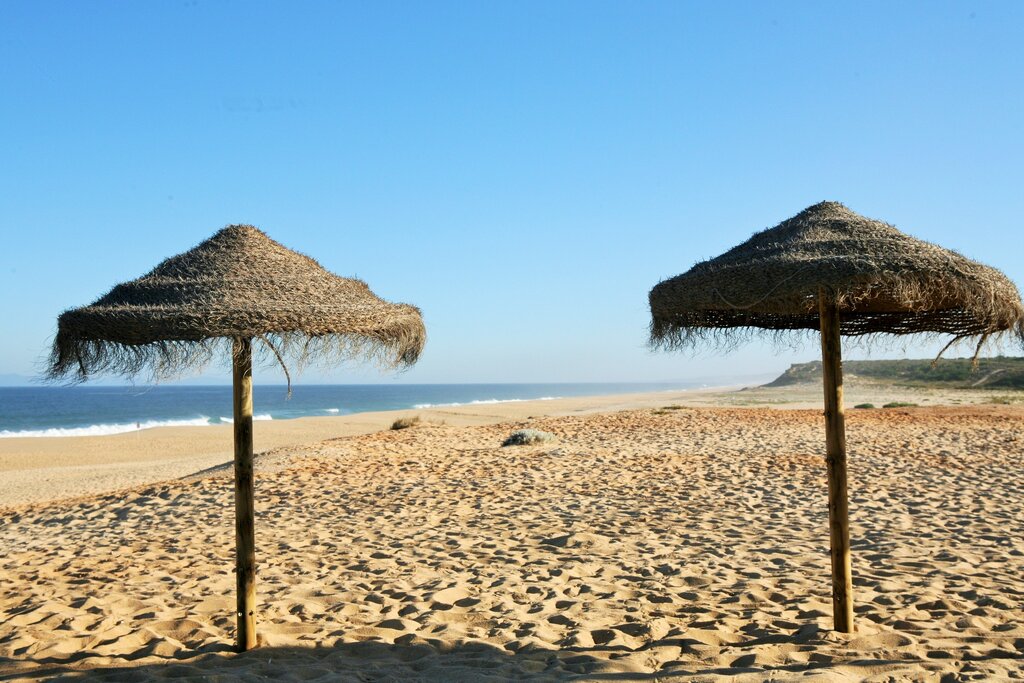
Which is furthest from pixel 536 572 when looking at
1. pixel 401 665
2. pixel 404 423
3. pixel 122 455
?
pixel 122 455

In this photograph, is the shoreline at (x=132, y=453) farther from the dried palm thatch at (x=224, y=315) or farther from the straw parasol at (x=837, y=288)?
the straw parasol at (x=837, y=288)

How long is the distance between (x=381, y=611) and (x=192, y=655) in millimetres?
1311

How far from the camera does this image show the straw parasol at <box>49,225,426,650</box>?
13.1ft

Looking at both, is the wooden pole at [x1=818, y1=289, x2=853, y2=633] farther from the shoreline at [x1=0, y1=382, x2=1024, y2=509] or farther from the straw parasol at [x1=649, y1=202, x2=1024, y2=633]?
the shoreline at [x1=0, y1=382, x2=1024, y2=509]

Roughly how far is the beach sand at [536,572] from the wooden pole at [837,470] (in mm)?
217

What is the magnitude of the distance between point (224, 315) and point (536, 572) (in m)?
3.58

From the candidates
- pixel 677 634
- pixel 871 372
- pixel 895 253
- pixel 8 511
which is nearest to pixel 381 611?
pixel 677 634

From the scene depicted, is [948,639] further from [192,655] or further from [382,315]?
[192,655]

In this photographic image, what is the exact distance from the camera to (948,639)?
4.45 metres

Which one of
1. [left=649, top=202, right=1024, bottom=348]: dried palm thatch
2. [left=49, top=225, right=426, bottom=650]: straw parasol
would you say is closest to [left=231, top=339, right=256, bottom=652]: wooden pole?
[left=49, top=225, right=426, bottom=650]: straw parasol

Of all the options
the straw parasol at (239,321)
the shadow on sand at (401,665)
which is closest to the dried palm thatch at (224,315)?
the straw parasol at (239,321)

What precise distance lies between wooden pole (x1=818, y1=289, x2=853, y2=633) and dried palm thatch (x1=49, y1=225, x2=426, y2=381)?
8.52 ft

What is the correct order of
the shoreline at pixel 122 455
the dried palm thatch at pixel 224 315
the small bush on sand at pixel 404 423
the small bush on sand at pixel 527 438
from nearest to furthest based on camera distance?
the dried palm thatch at pixel 224 315 < the small bush on sand at pixel 527 438 < the shoreline at pixel 122 455 < the small bush on sand at pixel 404 423

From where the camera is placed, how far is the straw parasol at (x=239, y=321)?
3.98m
